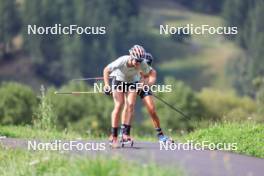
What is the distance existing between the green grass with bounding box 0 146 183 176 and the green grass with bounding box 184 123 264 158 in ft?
13.9

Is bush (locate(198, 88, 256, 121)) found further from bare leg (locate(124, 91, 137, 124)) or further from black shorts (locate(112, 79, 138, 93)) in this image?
black shorts (locate(112, 79, 138, 93))

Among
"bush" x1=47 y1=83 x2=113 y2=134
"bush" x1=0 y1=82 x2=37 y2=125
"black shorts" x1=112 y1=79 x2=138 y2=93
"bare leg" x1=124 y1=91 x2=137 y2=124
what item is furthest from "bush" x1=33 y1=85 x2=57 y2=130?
"bush" x1=47 y1=83 x2=113 y2=134

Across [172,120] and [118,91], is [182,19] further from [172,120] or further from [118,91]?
[118,91]

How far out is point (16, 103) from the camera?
91.6 m

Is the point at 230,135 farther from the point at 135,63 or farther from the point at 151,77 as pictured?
the point at 135,63

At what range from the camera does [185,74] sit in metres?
174

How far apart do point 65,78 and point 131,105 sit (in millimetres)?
158973

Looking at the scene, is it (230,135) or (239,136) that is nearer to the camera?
(239,136)

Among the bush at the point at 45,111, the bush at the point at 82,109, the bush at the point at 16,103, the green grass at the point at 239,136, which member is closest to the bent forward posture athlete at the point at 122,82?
the bush at the point at 45,111

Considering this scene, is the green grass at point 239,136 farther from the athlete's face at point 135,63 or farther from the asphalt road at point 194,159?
the athlete's face at point 135,63

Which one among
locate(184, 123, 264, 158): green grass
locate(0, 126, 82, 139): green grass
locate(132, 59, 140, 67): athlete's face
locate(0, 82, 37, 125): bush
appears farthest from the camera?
locate(0, 82, 37, 125): bush

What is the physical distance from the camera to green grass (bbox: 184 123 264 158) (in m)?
17.1

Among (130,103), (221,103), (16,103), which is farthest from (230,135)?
A: (221,103)

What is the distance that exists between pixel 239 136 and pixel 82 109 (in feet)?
276
